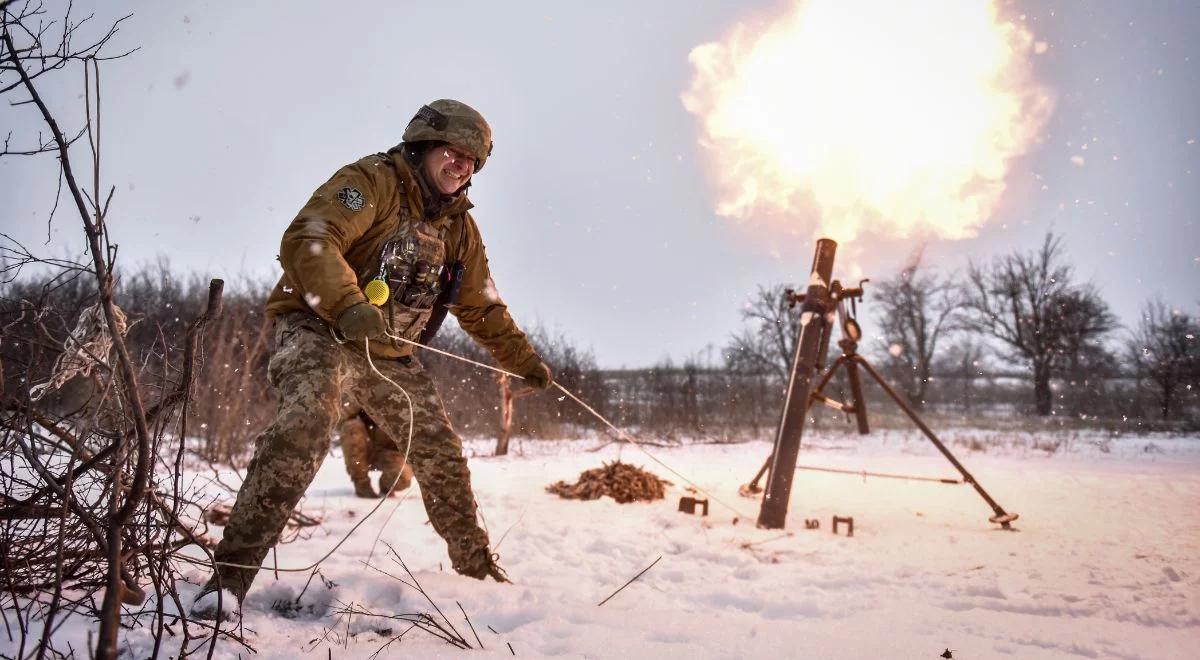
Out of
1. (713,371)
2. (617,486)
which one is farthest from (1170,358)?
(617,486)

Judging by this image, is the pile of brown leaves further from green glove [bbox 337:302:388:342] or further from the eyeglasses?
green glove [bbox 337:302:388:342]

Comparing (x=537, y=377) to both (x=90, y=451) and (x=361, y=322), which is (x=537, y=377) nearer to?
(x=361, y=322)

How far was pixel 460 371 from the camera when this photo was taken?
60.7 feet

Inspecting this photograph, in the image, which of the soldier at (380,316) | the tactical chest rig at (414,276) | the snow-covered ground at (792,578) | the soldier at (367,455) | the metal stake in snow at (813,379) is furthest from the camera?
the soldier at (367,455)

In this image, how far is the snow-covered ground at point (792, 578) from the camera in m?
2.26

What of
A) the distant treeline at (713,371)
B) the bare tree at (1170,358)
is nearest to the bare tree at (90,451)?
the distant treeline at (713,371)

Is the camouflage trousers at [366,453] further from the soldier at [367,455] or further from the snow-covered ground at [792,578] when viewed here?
the snow-covered ground at [792,578]

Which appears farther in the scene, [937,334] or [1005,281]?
[937,334]

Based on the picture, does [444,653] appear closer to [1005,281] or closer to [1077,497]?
[1077,497]

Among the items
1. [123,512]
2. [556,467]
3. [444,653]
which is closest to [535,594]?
[444,653]

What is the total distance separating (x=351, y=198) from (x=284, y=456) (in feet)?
4.00

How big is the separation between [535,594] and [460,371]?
1628 centimetres

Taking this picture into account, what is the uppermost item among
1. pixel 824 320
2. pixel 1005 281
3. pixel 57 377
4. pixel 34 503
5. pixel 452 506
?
pixel 1005 281

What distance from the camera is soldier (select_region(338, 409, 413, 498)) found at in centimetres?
606
